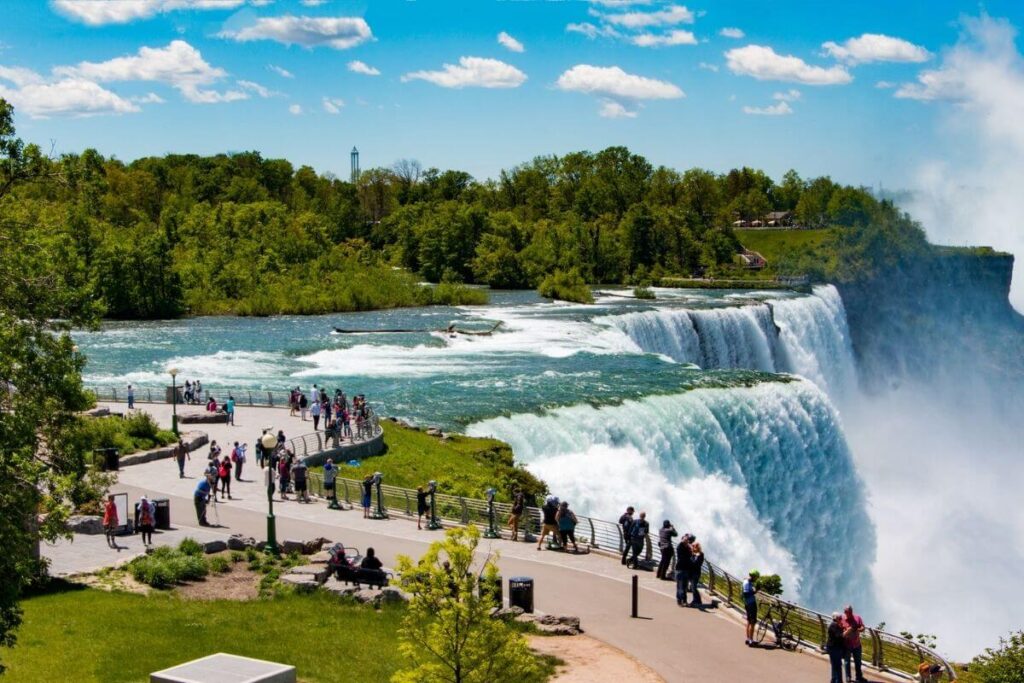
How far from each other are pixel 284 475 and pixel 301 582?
802 cm

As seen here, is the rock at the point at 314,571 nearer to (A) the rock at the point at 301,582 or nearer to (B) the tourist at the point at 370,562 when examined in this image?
(A) the rock at the point at 301,582

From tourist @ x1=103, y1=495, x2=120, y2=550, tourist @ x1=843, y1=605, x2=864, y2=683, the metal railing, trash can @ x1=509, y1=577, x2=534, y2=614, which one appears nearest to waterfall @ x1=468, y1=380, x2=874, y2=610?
the metal railing

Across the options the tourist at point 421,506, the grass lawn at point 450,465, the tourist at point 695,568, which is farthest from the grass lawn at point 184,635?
the grass lawn at point 450,465

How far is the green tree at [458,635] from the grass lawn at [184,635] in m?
2.95

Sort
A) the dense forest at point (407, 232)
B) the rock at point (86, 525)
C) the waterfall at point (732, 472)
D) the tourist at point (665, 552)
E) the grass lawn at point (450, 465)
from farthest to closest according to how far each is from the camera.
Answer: the dense forest at point (407, 232) → the waterfall at point (732, 472) → the grass lawn at point (450, 465) → the rock at point (86, 525) → the tourist at point (665, 552)

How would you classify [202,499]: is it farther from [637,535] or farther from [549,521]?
[637,535]

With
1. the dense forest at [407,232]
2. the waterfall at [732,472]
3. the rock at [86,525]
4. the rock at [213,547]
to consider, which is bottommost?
the waterfall at [732,472]

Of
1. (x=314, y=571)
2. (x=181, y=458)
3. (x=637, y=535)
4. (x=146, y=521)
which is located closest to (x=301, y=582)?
(x=314, y=571)

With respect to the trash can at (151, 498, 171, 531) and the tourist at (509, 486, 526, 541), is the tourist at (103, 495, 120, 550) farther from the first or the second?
the tourist at (509, 486, 526, 541)

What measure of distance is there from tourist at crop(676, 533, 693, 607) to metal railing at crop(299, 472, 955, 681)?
2.30ft

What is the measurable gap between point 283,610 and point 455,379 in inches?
1101

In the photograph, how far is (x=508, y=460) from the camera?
33.5 meters

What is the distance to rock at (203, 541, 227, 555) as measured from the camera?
21.4 meters

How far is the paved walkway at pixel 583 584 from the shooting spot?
17000mm
